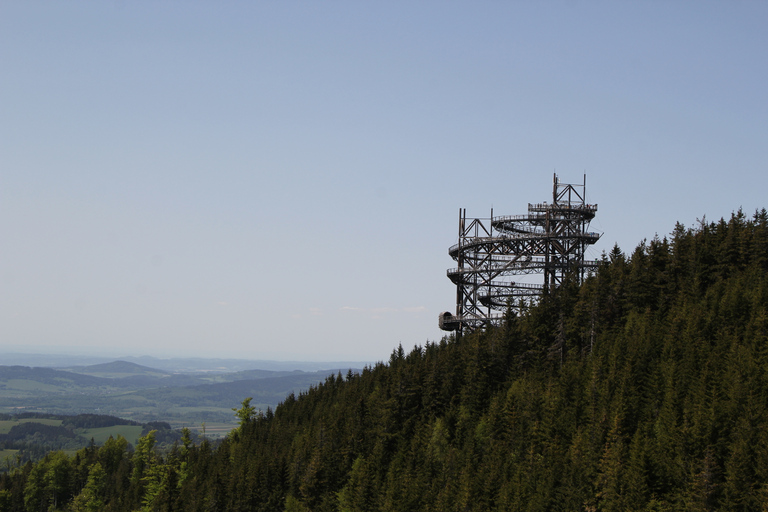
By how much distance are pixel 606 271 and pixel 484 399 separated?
23885 mm

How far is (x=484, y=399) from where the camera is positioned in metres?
88.1

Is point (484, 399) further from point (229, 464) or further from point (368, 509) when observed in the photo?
point (229, 464)

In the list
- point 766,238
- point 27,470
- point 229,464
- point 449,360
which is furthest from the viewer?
point 27,470

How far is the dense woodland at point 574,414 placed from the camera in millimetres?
62750

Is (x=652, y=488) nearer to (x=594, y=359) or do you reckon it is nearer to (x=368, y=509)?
(x=594, y=359)

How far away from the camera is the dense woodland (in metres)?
62.8

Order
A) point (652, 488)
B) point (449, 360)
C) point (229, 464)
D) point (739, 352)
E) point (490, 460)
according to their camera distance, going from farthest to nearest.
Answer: point (229, 464) → point (449, 360) → point (490, 460) → point (739, 352) → point (652, 488)

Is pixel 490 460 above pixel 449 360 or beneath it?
beneath

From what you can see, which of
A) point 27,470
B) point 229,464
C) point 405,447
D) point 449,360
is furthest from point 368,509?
point 27,470

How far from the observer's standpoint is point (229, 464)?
391 feet

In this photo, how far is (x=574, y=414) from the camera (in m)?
74.2

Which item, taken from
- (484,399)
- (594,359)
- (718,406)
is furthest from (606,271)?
(718,406)

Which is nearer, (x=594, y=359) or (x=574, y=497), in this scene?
(x=574, y=497)

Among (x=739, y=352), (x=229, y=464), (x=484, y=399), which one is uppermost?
(x=739, y=352)
